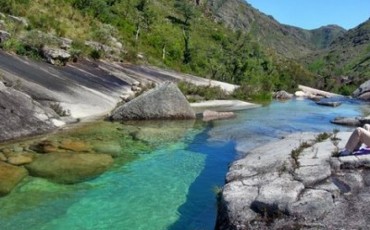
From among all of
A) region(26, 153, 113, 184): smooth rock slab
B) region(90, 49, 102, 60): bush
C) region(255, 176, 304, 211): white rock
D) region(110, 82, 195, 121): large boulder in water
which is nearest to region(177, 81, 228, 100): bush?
region(90, 49, 102, 60): bush

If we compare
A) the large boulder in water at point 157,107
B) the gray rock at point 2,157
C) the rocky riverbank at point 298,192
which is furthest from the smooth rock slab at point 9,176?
the large boulder in water at point 157,107

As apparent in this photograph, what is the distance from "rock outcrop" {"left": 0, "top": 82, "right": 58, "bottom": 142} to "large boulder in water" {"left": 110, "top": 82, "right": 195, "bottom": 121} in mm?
6042

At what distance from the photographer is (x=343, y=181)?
508 inches

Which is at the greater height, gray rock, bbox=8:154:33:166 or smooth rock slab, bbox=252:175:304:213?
smooth rock slab, bbox=252:175:304:213

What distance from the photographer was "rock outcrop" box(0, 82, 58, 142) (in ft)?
75.4

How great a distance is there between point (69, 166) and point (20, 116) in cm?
689

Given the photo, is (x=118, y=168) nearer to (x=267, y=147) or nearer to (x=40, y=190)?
(x=40, y=190)

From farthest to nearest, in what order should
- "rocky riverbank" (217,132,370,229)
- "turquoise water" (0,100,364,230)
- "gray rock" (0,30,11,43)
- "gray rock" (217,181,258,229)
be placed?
→ "gray rock" (0,30,11,43) < "turquoise water" (0,100,364,230) < "gray rock" (217,181,258,229) < "rocky riverbank" (217,132,370,229)

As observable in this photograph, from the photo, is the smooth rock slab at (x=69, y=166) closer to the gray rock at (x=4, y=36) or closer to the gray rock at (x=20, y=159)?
the gray rock at (x=20, y=159)

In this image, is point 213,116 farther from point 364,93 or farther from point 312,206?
point 364,93

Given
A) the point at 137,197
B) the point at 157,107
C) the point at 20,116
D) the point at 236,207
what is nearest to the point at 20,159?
the point at 20,116

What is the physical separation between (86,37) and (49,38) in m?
12.9

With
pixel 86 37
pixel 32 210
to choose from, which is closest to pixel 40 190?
pixel 32 210

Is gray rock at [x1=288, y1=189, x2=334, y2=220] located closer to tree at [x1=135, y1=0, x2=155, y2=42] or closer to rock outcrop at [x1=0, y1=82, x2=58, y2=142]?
rock outcrop at [x1=0, y1=82, x2=58, y2=142]
